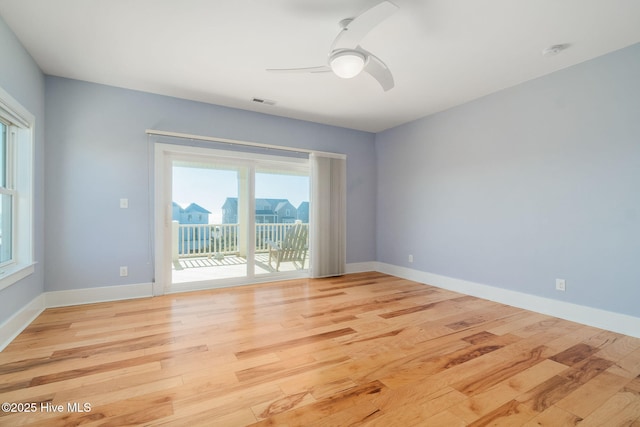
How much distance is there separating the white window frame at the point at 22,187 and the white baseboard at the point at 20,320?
332 mm

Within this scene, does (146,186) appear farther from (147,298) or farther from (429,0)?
(429,0)

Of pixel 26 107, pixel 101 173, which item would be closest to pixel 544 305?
pixel 101 173

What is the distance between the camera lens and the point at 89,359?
2.07 m

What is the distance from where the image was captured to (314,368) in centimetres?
198

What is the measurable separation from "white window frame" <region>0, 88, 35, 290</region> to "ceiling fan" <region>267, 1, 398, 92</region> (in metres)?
2.76

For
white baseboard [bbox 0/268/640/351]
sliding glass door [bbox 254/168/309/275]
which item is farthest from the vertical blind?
white baseboard [bbox 0/268/640/351]

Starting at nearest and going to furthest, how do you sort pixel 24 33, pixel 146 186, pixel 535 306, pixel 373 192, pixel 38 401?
pixel 38 401
pixel 24 33
pixel 535 306
pixel 146 186
pixel 373 192

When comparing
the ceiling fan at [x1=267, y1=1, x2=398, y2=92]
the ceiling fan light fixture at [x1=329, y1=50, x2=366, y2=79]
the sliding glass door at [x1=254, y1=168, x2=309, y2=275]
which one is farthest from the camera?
the sliding glass door at [x1=254, y1=168, x2=309, y2=275]

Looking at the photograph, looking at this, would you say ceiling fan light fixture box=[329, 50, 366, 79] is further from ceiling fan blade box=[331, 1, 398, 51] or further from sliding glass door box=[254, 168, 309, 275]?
sliding glass door box=[254, 168, 309, 275]

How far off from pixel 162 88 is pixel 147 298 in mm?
2559

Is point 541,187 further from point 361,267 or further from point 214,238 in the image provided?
point 214,238

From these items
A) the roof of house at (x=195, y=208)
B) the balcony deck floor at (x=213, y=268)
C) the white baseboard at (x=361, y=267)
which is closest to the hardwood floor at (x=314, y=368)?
the balcony deck floor at (x=213, y=268)

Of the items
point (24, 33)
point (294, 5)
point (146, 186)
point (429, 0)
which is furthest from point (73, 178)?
point (429, 0)

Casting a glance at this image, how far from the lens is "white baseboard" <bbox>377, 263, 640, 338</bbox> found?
8.39 feet
